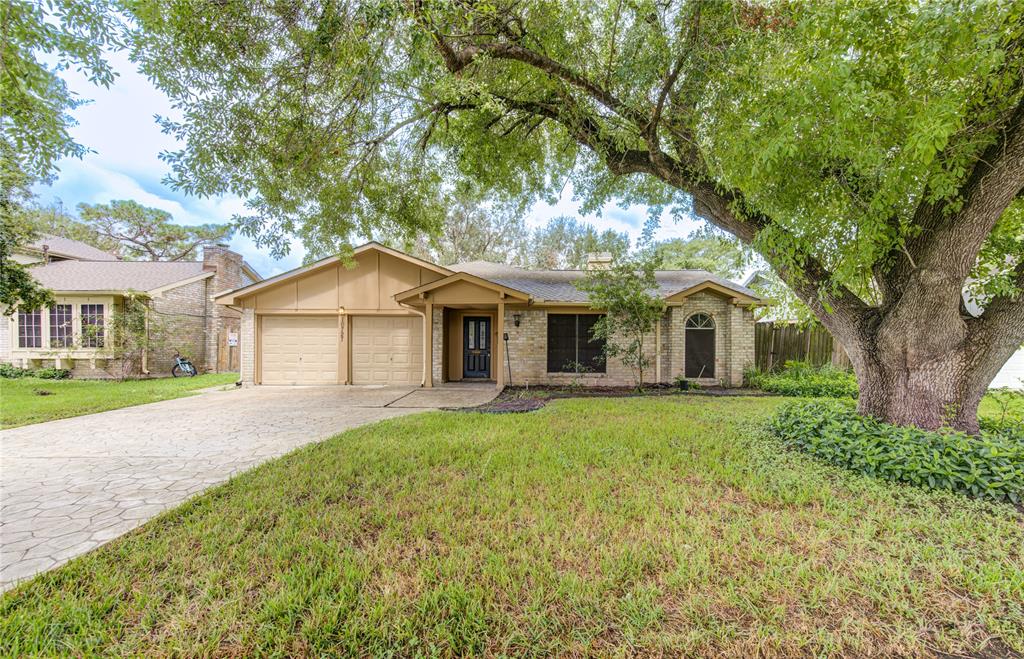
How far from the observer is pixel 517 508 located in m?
3.22

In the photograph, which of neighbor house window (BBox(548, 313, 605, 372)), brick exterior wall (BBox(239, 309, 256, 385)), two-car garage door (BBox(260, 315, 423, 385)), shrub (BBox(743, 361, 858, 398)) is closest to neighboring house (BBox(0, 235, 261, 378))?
brick exterior wall (BBox(239, 309, 256, 385))

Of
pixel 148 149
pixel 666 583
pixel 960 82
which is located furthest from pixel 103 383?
pixel 960 82

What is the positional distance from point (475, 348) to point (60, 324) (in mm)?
13995

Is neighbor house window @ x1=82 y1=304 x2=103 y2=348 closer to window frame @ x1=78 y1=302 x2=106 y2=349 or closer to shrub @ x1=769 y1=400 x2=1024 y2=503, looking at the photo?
window frame @ x1=78 y1=302 x2=106 y2=349

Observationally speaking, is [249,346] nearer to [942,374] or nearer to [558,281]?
[558,281]

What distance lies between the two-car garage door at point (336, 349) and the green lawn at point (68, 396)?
7.39 ft

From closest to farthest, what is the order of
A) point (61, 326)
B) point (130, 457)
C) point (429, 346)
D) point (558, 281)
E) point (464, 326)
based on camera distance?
point (130, 457) → point (429, 346) → point (464, 326) → point (558, 281) → point (61, 326)

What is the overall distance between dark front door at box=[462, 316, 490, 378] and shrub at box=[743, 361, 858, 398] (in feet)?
24.3

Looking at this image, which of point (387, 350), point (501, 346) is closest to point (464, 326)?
point (387, 350)

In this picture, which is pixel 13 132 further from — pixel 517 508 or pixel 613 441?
pixel 613 441

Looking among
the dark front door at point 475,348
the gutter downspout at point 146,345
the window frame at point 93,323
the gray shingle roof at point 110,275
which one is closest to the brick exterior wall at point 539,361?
the dark front door at point 475,348

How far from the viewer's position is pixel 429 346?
10.7 meters

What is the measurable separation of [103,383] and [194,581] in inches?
562

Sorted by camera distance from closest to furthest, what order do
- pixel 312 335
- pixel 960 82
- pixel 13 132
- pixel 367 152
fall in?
pixel 13 132 → pixel 960 82 → pixel 367 152 → pixel 312 335
